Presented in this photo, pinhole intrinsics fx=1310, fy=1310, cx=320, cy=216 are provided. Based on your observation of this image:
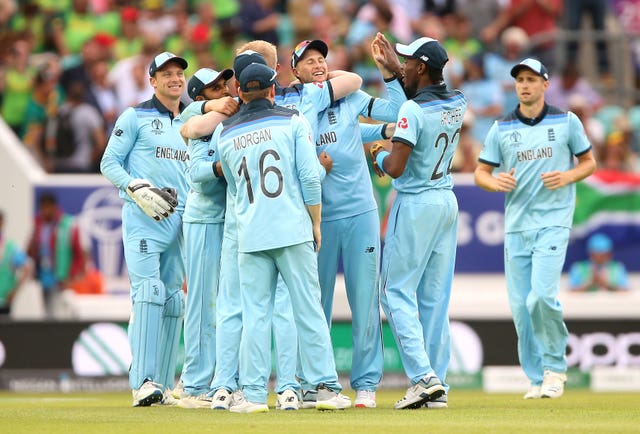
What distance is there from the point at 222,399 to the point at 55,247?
23.7 ft

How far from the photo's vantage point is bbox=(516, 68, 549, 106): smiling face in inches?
427

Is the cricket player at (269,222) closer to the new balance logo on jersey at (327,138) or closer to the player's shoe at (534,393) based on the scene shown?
the new balance logo on jersey at (327,138)

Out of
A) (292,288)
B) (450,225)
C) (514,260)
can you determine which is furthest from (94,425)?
(514,260)

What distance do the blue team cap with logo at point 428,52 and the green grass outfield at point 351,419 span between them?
2486 mm

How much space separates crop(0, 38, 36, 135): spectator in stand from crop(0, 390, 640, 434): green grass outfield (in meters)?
7.93

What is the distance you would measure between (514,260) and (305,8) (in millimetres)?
9254

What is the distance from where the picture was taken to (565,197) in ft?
35.7

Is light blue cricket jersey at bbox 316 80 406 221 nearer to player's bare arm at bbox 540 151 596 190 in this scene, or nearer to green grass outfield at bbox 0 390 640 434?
green grass outfield at bbox 0 390 640 434

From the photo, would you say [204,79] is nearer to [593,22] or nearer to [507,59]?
[507,59]

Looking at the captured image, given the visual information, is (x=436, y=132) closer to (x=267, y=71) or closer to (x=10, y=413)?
(x=267, y=71)

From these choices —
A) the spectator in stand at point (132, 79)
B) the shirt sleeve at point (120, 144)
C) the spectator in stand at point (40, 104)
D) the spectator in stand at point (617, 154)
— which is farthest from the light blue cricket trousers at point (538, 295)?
the spectator in stand at point (40, 104)

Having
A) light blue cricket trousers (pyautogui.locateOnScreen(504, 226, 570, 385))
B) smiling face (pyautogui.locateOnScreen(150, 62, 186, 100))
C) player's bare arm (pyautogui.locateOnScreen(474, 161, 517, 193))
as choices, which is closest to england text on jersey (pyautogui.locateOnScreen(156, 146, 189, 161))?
smiling face (pyautogui.locateOnScreen(150, 62, 186, 100))

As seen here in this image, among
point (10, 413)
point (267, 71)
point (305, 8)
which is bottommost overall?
point (10, 413)

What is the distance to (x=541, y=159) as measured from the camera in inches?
427
